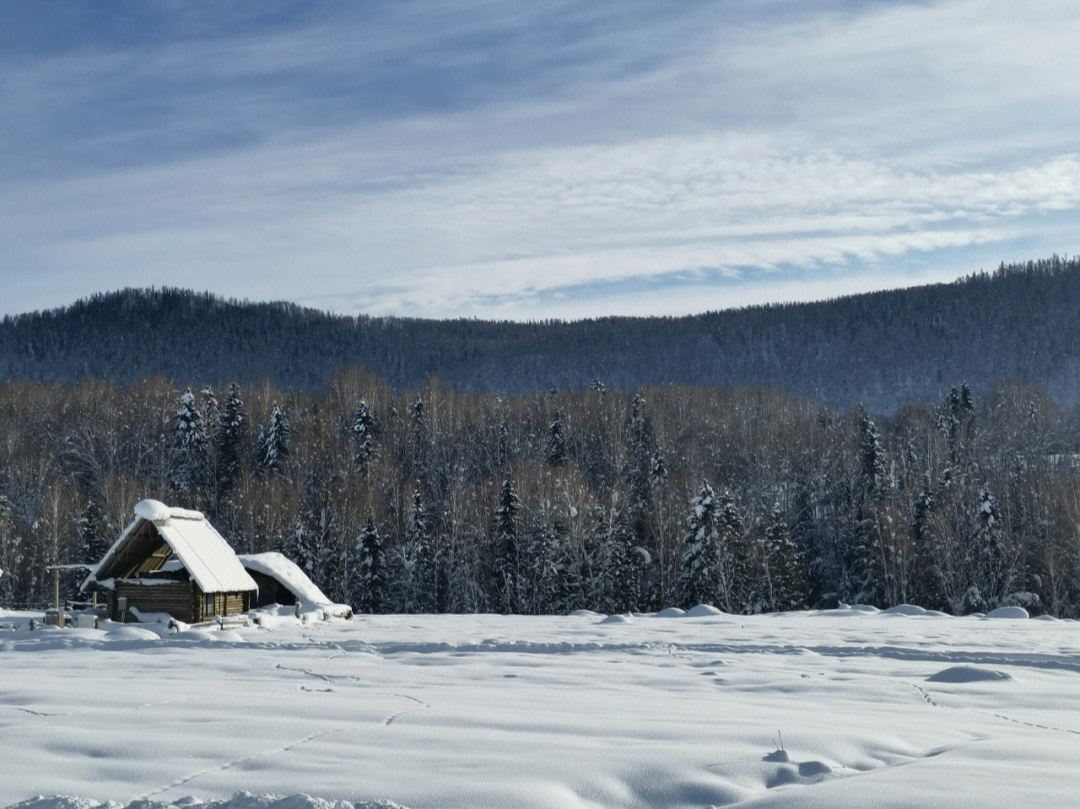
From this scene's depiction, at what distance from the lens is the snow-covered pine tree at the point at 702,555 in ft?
151

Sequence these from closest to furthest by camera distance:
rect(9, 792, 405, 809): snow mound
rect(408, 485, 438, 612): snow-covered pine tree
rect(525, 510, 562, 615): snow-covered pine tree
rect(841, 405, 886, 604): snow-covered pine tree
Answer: rect(9, 792, 405, 809): snow mound, rect(525, 510, 562, 615): snow-covered pine tree, rect(408, 485, 438, 612): snow-covered pine tree, rect(841, 405, 886, 604): snow-covered pine tree

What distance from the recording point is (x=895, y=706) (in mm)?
11656

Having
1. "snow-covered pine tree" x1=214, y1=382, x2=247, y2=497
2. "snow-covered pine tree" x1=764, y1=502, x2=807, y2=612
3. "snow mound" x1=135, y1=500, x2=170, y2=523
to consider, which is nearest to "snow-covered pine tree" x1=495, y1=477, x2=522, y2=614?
"snow-covered pine tree" x1=764, y1=502, x2=807, y2=612

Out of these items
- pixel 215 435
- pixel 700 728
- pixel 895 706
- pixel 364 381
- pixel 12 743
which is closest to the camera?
pixel 12 743

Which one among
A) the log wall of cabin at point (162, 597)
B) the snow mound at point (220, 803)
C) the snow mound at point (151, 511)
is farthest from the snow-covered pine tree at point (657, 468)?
the snow mound at point (220, 803)

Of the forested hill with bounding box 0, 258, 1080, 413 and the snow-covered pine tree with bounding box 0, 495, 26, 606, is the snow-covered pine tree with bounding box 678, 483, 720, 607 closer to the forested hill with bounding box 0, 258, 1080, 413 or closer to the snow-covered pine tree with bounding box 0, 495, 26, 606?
the snow-covered pine tree with bounding box 0, 495, 26, 606

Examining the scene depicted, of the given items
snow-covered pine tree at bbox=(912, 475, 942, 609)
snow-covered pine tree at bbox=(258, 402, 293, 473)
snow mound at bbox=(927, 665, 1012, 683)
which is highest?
snow-covered pine tree at bbox=(258, 402, 293, 473)

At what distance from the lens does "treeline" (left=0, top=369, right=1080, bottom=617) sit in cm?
4903

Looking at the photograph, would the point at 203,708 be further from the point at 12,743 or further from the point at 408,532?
the point at 408,532

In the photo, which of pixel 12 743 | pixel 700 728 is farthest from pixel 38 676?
pixel 700 728

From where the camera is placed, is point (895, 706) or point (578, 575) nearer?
point (895, 706)

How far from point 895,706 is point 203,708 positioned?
838cm

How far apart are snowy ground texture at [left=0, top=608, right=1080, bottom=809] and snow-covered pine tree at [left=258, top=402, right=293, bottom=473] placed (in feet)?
159

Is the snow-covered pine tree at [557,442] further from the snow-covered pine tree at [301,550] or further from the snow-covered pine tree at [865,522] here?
the snow-covered pine tree at [301,550]
